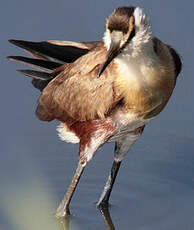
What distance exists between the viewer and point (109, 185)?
654 cm

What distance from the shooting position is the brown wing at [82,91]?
18.8ft

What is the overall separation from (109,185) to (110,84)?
1.13 metres

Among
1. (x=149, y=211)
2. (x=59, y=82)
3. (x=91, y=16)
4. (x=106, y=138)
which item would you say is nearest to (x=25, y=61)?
(x=59, y=82)

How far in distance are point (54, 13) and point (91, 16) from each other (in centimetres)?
42

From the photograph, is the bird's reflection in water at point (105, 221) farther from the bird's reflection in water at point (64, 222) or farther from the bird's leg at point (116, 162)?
the bird's leg at point (116, 162)

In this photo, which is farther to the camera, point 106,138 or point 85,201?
point 85,201

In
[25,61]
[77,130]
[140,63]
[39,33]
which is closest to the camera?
[140,63]

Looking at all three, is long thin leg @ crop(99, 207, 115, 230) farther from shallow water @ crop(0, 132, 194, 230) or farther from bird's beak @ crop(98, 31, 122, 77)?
bird's beak @ crop(98, 31, 122, 77)

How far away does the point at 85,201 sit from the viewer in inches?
258

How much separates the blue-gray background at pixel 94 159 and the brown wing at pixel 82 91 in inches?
29.1

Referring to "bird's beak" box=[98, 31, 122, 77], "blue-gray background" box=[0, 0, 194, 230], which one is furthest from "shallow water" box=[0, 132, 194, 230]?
"bird's beak" box=[98, 31, 122, 77]

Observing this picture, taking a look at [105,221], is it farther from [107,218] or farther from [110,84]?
[110,84]

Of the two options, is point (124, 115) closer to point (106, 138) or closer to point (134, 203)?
point (106, 138)

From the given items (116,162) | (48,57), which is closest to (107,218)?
(116,162)
